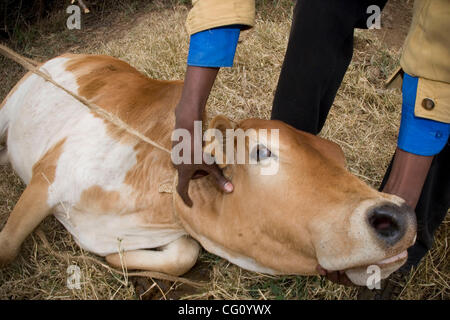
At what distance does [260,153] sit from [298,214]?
0.98 feet

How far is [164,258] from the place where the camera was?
96.8 inches

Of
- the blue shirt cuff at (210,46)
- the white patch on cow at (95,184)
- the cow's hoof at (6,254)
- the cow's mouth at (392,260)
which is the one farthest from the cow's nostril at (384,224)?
the cow's hoof at (6,254)

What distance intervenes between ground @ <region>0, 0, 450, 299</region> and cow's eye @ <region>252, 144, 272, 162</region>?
892mm

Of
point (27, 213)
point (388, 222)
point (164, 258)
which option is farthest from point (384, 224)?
point (27, 213)

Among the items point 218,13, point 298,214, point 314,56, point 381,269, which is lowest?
point 381,269

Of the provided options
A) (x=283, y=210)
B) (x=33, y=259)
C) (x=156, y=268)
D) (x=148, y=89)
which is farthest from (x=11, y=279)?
(x=283, y=210)

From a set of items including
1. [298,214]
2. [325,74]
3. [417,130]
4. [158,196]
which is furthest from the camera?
[325,74]

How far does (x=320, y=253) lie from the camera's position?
1568 millimetres

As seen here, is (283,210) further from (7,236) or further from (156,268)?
(7,236)

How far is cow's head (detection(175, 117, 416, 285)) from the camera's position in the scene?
1460 mm

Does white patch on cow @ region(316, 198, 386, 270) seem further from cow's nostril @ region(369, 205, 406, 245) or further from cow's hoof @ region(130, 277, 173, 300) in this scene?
cow's hoof @ region(130, 277, 173, 300)

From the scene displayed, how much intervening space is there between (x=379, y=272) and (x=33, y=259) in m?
2.02

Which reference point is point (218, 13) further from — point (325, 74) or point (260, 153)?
point (325, 74)

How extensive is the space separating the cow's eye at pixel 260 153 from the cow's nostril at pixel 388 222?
1.56ft
